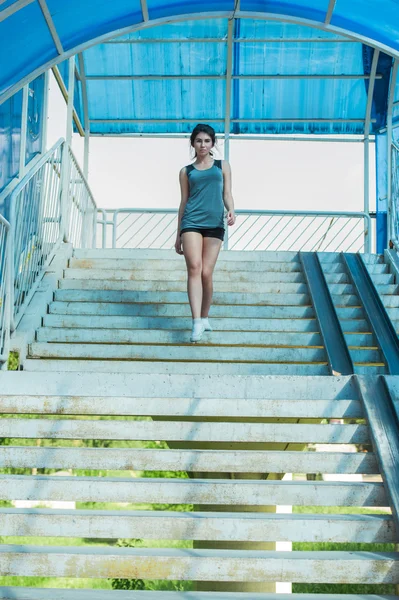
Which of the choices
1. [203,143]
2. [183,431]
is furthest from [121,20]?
[183,431]

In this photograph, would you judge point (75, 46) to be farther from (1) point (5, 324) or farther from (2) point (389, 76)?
(2) point (389, 76)

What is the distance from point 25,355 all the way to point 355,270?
10.2 feet

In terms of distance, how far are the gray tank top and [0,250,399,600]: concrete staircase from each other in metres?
0.81

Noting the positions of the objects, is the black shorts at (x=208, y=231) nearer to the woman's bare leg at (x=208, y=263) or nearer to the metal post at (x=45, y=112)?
the woman's bare leg at (x=208, y=263)

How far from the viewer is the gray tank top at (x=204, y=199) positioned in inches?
214

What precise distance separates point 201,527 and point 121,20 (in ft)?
11.0

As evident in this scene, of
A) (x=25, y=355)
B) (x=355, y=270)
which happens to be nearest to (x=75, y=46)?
(x=25, y=355)

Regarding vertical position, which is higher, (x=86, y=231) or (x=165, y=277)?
(x=86, y=231)

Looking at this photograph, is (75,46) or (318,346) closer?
(75,46)

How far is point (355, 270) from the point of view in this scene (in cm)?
679

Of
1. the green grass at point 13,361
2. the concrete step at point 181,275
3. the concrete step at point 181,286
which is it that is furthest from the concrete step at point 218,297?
the green grass at point 13,361

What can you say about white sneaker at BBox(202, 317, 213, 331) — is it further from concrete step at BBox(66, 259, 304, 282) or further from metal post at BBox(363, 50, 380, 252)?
metal post at BBox(363, 50, 380, 252)

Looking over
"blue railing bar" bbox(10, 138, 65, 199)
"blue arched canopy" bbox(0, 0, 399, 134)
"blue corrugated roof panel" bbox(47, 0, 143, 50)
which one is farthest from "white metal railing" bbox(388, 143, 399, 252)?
"blue corrugated roof panel" bbox(47, 0, 143, 50)

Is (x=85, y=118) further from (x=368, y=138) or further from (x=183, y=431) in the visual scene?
(x=183, y=431)
